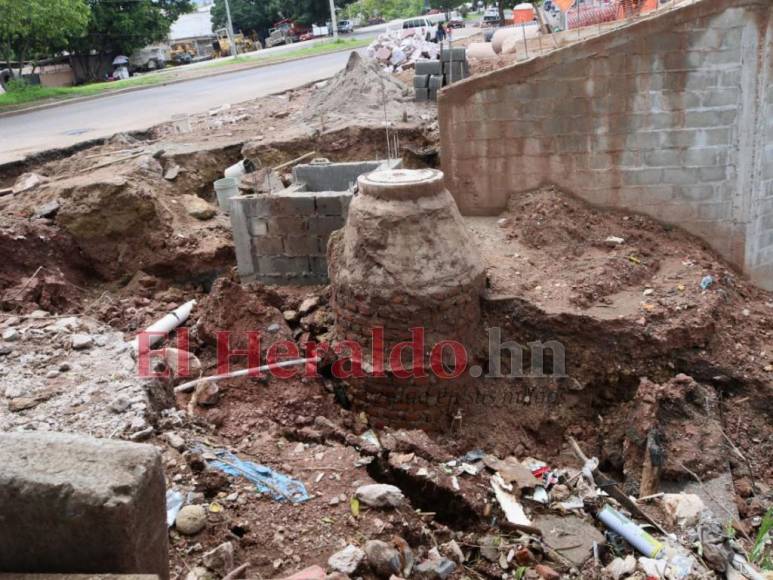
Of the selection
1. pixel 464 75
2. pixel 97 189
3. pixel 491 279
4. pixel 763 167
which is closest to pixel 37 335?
pixel 97 189

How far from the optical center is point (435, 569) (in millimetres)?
3990

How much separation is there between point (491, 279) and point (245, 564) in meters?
4.29

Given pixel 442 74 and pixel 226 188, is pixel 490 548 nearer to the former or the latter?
pixel 226 188

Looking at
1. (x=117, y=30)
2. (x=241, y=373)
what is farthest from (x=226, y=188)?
(x=117, y=30)

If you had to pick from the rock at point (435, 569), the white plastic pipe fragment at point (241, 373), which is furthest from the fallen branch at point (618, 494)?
the white plastic pipe fragment at point (241, 373)

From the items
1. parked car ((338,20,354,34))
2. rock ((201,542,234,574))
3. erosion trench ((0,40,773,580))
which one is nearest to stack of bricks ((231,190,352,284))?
erosion trench ((0,40,773,580))

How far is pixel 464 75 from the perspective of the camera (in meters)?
13.8

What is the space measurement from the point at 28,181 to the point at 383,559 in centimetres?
857

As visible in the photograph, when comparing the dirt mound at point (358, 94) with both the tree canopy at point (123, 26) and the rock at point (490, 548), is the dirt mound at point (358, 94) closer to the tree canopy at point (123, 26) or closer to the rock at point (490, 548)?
the rock at point (490, 548)

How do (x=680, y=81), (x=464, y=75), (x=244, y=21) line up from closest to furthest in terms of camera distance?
(x=680, y=81) → (x=464, y=75) → (x=244, y=21)

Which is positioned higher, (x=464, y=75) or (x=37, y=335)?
(x=464, y=75)

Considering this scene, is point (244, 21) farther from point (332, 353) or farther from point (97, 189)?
point (332, 353)

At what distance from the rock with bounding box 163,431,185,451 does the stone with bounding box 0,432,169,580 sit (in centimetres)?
173

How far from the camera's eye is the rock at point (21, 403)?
4.96m
